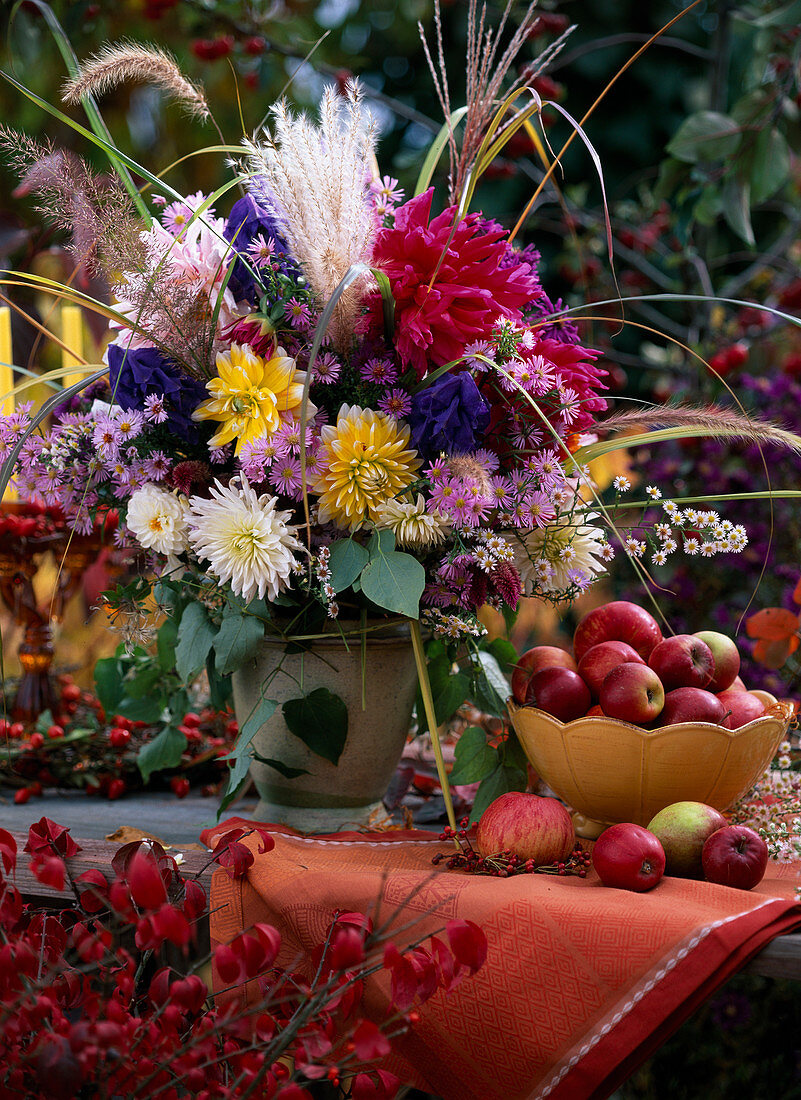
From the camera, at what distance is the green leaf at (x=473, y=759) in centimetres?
80

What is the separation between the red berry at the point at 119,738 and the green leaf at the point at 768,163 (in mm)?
1269

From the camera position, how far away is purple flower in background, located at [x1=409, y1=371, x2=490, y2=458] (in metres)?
0.67

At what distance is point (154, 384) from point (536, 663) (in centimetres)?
40

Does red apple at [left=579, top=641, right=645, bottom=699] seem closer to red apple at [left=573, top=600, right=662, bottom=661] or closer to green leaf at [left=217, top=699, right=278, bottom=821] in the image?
red apple at [left=573, top=600, right=662, bottom=661]

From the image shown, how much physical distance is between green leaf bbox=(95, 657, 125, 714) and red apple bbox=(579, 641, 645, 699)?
20.1 inches

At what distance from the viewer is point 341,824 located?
2.65 ft

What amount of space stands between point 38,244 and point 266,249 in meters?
0.67

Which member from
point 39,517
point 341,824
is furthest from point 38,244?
point 341,824

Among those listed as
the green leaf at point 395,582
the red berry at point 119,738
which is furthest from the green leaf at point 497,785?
the red berry at point 119,738

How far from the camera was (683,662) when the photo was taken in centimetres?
72

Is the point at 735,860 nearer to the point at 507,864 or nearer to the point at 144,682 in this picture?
the point at 507,864

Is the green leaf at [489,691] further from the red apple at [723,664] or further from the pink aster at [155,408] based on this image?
the pink aster at [155,408]

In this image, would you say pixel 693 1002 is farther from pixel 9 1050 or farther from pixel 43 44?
pixel 43 44

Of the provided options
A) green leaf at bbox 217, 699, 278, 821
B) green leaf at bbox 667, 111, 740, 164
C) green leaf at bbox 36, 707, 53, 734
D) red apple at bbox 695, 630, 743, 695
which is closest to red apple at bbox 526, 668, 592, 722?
red apple at bbox 695, 630, 743, 695
